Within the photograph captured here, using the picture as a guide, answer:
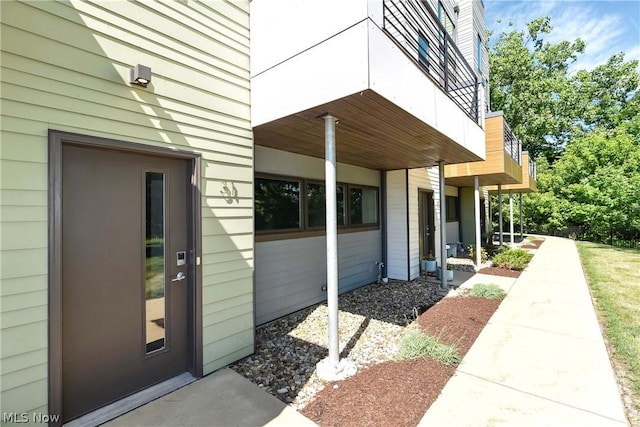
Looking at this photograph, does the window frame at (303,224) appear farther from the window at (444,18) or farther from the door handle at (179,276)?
the window at (444,18)

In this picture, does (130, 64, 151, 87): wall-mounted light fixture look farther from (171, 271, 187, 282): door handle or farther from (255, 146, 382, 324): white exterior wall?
(255, 146, 382, 324): white exterior wall

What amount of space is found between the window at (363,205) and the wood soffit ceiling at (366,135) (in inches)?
34.8

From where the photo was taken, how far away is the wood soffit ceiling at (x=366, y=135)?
313 cm

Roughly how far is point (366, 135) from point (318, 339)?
2927 mm

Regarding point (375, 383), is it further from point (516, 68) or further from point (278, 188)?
point (516, 68)

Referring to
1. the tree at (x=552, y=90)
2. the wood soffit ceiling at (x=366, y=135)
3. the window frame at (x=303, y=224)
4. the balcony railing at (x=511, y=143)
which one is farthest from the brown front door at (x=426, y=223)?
the tree at (x=552, y=90)

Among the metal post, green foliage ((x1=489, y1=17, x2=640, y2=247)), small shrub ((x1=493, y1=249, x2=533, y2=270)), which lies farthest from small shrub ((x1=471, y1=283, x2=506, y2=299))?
green foliage ((x1=489, y1=17, x2=640, y2=247))

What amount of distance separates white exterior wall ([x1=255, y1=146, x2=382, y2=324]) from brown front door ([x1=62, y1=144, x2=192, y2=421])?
5.26ft

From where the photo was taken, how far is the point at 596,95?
2350 cm

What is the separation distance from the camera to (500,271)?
27.8ft

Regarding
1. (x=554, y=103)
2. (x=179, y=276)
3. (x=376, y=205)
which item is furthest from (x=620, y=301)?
(x=554, y=103)

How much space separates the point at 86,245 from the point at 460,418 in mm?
3448

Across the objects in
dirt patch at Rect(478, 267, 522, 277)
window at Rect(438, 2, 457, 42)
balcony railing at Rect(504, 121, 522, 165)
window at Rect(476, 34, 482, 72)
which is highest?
window at Rect(476, 34, 482, 72)

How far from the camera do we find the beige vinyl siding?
2.06m
